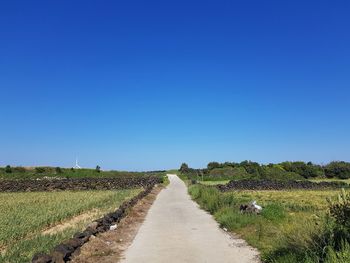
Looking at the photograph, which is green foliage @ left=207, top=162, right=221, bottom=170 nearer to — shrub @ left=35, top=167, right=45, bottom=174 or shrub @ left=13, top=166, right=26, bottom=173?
shrub @ left=35, top=167, right=45, bottom=174

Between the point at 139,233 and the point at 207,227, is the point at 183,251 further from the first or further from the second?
the point at 207,227

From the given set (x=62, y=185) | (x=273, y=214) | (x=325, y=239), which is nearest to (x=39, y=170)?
(x=62, y=185)

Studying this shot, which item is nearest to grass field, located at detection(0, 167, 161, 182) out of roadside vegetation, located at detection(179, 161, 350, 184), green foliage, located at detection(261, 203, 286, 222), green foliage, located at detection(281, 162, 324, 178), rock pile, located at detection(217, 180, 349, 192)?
roadside vegetation, located at detection(179, 161, 350, 184)

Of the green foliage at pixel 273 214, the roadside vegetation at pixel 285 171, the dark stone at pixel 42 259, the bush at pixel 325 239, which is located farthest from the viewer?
the roadside vegetation at pixel 285 171

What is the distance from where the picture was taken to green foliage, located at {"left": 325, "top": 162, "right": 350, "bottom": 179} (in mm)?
99181

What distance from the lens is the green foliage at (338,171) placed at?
9918 centimetres

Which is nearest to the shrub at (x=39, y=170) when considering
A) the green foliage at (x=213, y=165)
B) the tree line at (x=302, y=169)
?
the tree line at (x=302, y=169)

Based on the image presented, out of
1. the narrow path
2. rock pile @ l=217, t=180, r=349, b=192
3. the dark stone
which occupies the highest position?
rock pile @ l=217, t=180, r=349, b=192

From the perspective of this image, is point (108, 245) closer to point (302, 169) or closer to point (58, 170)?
point (58, 170)

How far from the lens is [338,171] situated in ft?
329

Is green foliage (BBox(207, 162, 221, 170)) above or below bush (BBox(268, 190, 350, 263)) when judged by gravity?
above

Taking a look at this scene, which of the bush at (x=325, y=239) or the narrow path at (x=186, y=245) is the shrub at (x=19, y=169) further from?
the bush at (x=325, y=239)

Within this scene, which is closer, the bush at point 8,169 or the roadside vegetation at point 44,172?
the roadside vegetation at point 44,172

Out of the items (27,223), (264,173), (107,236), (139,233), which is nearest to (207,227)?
(139,233)
